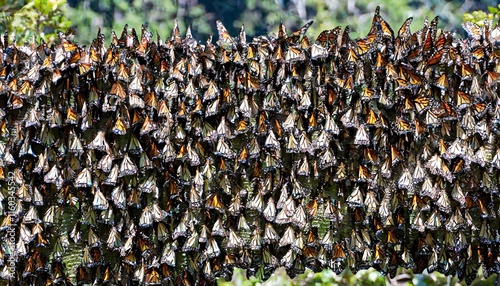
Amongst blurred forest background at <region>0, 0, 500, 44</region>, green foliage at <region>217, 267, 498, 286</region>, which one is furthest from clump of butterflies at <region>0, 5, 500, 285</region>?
blurred forest background at <region>0, 0, 500, 44</region>

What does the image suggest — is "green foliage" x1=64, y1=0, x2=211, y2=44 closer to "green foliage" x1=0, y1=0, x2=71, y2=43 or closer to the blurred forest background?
the blurred forest background

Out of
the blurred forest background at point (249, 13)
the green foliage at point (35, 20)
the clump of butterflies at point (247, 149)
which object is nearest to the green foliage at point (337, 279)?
the clump of butterflies at point (247, 149)

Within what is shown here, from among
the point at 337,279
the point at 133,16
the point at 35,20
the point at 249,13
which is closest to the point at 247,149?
the point at 337,279

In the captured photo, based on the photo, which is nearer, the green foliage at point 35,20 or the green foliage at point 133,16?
the green foliage at point 35,20

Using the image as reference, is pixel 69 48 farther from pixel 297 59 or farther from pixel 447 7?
pixel 447 7

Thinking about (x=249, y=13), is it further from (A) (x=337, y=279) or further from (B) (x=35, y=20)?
(A) (x=337, y=279)

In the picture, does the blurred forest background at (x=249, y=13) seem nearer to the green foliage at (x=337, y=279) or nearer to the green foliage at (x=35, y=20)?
the green foliage at (x=35, y=20)
